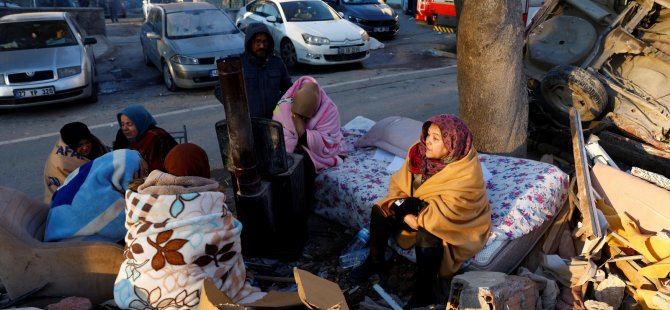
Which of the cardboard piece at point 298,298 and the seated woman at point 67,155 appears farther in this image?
the seated woman at point 67,155

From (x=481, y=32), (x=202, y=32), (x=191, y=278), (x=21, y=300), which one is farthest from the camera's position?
(x=202, y=32)

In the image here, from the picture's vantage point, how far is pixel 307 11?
12531 millimetres

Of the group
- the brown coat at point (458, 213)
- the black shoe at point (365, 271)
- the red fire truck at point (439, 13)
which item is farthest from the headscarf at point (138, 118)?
the red fire truck at point (439, 13)

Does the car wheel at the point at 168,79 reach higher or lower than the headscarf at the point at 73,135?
lower

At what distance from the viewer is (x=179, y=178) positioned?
10.3 feet

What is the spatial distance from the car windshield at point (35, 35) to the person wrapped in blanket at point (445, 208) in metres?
8.59

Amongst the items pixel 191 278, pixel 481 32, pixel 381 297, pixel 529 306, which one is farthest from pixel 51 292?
pixel 481 32

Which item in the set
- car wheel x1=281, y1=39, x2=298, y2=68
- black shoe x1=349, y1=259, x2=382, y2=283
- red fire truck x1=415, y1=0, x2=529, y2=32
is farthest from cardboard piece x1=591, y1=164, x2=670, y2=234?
red fire truck x1=415, y1=0, x2=529, y2=32

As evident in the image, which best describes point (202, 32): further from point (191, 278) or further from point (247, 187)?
point (191, 278)

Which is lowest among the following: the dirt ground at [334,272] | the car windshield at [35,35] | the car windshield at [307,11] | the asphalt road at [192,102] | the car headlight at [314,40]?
the dirt ground at [334,272]

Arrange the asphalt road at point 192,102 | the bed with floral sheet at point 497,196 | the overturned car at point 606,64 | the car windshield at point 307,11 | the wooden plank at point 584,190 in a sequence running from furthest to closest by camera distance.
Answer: the car windshield at point 307,11 < the asphalt road at point 192,102 < the overturned car at point 606,64 < the bed with floral sheet at point 497,196 < the wooden plank at point 584,190

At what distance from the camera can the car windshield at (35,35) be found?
967cm

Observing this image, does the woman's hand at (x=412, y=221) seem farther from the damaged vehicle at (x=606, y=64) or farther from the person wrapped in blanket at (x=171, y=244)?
the damaged vehicle at (x=606, y=64)

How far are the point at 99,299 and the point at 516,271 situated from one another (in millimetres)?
3016
